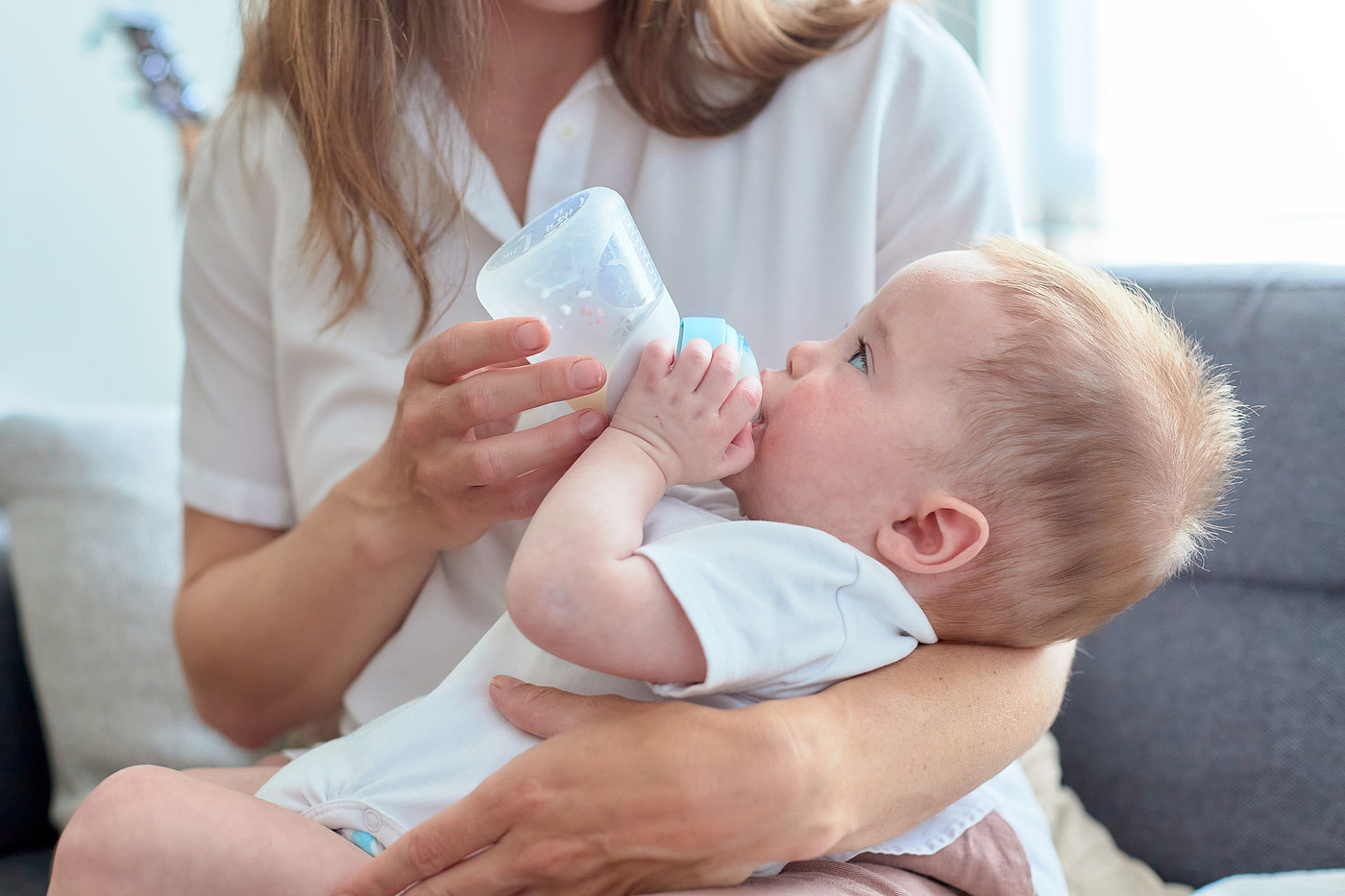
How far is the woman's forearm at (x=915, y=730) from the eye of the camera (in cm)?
69

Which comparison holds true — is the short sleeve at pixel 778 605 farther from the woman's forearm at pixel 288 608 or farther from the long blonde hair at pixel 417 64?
the long blonde hair at pixel 417 64

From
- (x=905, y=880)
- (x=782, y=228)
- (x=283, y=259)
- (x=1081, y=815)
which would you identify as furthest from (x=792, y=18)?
(x=1081, y=815)

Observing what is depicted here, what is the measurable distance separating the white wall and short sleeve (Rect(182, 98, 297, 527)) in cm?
127

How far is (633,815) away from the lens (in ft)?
2.15

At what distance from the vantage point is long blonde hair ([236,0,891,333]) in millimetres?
1014

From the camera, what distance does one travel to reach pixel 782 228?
3.53 ft

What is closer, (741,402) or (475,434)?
(741,402)

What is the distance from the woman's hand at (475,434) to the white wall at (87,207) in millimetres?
1781

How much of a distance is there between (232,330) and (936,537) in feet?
2.88

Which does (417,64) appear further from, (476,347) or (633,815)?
(633,815)

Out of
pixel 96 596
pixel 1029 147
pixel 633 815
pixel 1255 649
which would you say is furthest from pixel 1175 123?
pixel 96 596

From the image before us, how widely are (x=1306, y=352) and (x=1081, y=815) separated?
2.23ft

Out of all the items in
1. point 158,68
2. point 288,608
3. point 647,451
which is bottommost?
point 288,608

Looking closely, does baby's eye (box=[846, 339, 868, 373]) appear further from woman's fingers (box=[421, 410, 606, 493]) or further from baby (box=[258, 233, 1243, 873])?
woman's fingers (box=[421, 410, 606, 493])
